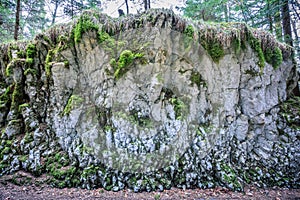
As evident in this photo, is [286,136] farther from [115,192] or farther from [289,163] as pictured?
[115,192]

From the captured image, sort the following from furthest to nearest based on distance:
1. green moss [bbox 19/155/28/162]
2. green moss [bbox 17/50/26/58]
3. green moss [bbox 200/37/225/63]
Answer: green moss [bbox 17/50/26/58] < green moss [bbox 200/37/225/63] < green moss [bbox 19/155/28/162]

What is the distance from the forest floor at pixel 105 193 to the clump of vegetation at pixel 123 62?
2641 millimetres

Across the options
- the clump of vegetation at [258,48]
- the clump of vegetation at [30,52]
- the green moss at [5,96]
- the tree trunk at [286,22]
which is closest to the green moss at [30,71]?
the clump of vegetation at [30,52]

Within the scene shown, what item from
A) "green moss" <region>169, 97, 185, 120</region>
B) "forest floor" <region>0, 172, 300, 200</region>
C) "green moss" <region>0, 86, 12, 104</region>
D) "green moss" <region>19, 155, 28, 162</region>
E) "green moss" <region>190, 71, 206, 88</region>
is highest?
"green moss" <region>190, 71, 206, 88</region>

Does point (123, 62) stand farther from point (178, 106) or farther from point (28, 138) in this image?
point (28, 138)

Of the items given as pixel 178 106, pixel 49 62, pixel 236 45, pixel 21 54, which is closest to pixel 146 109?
pixel 178 106

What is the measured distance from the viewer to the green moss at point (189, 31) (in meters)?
5.02

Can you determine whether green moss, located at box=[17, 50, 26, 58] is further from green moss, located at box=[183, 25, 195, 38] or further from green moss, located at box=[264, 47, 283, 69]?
green moss, located at box=[264, 47, 283, 69]

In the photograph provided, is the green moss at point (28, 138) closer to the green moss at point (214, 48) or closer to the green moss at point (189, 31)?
the green moss at point (189, 31)

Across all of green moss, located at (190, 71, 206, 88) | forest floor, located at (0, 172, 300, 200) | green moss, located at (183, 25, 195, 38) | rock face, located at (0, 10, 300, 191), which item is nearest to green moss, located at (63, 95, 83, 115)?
rock face, located at (0, 10, 300, 191)

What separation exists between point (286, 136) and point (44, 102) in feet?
22.3

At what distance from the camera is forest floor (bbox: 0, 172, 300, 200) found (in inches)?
151

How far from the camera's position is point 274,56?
5801 millimetres

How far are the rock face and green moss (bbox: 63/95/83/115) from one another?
0.03 m
